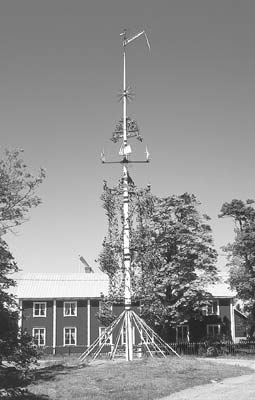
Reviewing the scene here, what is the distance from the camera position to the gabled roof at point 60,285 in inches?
1945

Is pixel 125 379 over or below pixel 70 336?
over

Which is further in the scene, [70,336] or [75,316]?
[75,316]

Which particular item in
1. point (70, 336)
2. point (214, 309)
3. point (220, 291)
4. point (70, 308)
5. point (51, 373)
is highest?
point (220, 291)

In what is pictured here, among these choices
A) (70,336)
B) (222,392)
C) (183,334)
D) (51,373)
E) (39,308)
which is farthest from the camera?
(39,308)

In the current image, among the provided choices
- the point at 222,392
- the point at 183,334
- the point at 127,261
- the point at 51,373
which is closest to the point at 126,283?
the point at 127,261

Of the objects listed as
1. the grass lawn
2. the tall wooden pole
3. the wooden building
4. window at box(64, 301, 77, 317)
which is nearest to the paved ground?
the grass lawn

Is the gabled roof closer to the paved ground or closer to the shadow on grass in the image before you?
the shadow on grass

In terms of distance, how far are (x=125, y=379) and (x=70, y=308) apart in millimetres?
32528

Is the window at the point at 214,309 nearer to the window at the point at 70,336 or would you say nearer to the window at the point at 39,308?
the window at the point at 70,336

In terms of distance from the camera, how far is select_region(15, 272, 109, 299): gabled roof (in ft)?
162

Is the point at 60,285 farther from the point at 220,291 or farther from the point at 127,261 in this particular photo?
the point at 127,261

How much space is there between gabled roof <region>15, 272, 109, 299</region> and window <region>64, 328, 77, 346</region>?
3.32 meters

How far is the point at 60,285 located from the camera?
167ft

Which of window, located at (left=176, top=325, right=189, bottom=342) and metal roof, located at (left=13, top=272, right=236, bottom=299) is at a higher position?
metal roof, located at (left=13, top=272, right=236, bottom=299)
